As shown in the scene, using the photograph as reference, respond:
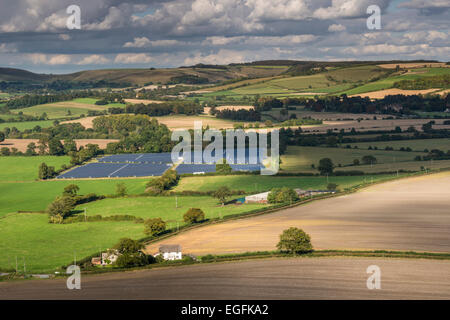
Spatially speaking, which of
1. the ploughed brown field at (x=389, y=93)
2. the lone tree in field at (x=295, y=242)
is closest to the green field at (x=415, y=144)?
the ploughed brown field at (x=389, y=93)

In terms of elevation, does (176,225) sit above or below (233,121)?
below

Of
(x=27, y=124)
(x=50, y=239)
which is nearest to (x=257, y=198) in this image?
(x=50, y=239)

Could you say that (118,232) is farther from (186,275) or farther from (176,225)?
(186,275)

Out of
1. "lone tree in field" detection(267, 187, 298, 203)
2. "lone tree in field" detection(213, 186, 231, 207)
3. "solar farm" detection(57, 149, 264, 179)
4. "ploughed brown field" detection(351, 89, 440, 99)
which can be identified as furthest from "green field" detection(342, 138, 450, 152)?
"ploughed brown field" detection(351, 89, 440, 99)

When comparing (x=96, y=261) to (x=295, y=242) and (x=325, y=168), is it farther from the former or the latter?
(x=325, y=168)

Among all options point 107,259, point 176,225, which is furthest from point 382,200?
point 107,259

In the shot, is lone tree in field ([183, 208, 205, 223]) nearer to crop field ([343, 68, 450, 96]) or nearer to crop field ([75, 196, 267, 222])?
crop field ([75, 196, 267, 222])
